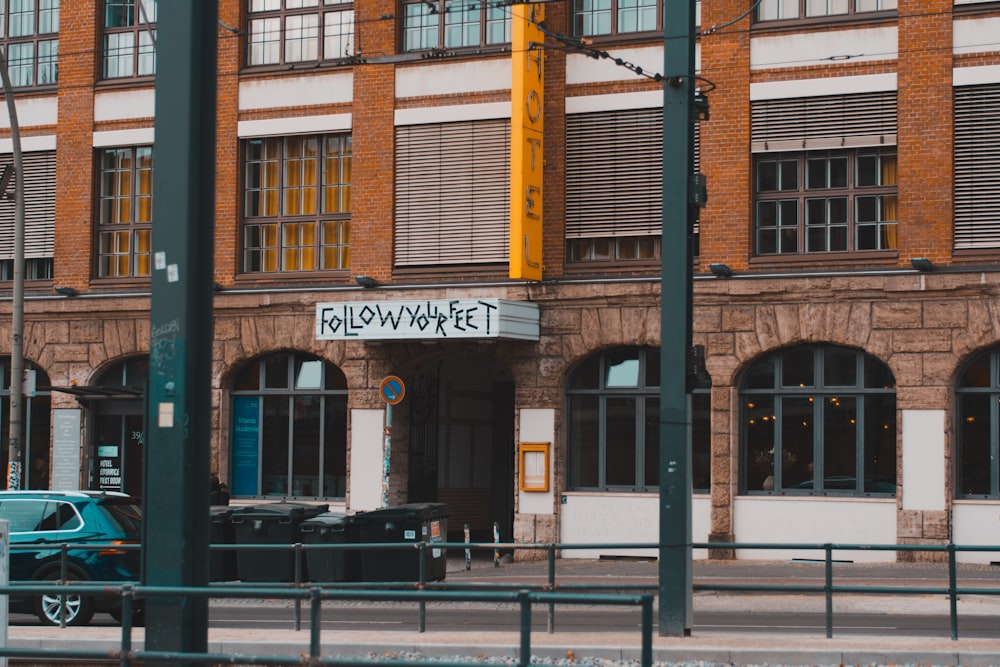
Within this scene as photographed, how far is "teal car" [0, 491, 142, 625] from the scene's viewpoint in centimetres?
1714

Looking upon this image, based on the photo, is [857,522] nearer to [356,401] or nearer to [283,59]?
[356,401]

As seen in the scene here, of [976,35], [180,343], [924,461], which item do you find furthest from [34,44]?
[180,343]

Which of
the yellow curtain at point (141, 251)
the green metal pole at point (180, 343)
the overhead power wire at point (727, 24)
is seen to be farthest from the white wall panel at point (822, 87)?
the green metal pole at point (180, 343)

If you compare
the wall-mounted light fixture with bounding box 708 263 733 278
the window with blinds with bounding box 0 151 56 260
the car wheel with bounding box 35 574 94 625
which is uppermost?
the window with blinds with bounding box 0 151 56 260

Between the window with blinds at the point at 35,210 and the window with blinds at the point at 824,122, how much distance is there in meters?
14.7

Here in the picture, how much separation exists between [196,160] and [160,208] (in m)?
0.34

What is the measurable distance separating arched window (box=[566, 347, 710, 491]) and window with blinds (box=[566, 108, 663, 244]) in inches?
90.9

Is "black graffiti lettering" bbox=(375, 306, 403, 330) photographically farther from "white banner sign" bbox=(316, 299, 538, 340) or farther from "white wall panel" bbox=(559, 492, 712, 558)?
"white wall panel" bbox=(559, 492, 712, 558)

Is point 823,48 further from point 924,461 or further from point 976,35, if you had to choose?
point 924,461

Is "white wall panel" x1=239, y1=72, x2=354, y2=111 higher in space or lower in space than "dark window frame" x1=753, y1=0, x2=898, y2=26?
lower

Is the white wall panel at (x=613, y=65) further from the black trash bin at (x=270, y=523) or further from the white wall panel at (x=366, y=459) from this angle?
the black trash bin at (x=270, y=523)

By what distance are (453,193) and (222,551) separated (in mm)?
9151

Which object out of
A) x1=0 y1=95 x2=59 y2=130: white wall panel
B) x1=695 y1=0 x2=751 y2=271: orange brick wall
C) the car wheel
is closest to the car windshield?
the car wheel

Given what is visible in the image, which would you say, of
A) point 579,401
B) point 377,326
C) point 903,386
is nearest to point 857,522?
point 903,386
